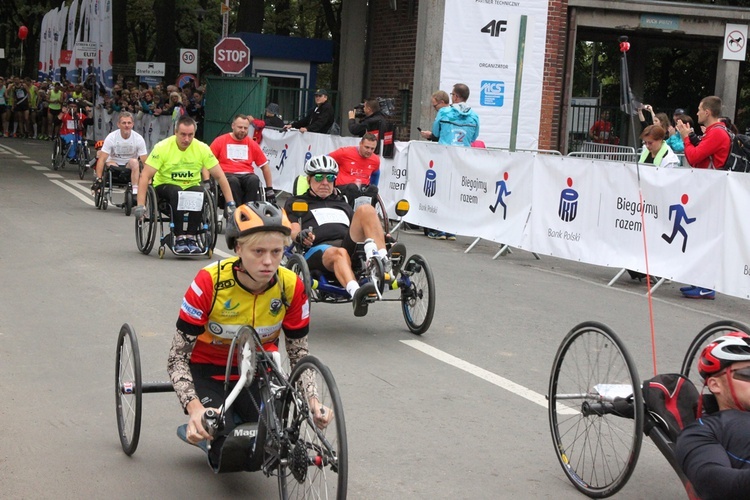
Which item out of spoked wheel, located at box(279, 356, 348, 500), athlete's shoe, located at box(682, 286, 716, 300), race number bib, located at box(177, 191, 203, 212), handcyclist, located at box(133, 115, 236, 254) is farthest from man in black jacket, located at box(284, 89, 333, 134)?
spoked wheel, located at box(279, 356, 348, 500)

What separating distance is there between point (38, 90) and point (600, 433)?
123 ft

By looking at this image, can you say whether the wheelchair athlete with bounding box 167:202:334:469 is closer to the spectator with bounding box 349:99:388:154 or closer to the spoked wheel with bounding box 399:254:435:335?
the spoked wheel with bounding box 399:254:435:335

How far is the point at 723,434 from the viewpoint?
4.24m

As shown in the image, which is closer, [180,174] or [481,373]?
[481,373]

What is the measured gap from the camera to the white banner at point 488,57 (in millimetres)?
22078

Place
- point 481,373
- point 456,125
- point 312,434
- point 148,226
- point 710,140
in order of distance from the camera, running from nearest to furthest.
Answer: point 312,434 < point 481,373 < point 710,140 < point 148,226 < point 456,125

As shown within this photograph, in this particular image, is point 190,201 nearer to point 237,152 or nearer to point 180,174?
point 180,174

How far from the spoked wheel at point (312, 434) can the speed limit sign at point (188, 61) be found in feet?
106

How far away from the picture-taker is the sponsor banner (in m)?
11.0

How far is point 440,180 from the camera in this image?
53.8 ft

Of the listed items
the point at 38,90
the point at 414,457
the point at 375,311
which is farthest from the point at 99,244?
the point at 38,90

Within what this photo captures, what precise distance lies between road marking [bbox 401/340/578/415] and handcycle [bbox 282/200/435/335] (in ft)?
1.19

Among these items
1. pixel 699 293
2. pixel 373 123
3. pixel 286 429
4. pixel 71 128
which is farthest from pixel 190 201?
pixel 71 128

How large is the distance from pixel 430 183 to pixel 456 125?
116cm
